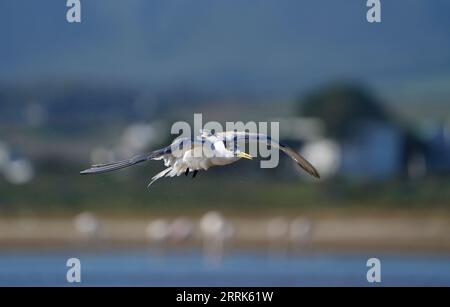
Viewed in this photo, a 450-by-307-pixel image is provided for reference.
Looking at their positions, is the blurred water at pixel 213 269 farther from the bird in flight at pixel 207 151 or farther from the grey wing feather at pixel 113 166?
the grey wing feather at pixel 113 166

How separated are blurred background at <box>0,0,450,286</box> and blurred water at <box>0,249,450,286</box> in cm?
7

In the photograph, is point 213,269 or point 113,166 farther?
point 213,269

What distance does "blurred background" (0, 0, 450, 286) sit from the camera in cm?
2838

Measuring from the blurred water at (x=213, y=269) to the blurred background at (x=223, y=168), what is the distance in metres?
0.07

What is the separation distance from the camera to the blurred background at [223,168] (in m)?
28.4

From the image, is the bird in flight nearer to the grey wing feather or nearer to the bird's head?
the bird's head

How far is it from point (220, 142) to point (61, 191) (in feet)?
66.7

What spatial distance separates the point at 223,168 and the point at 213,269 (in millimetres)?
9246

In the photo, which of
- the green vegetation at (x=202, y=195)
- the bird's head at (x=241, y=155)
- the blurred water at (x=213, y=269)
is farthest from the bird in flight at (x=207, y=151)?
the green vegetation at (x=202, y=195)

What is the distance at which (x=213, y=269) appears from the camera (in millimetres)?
26125

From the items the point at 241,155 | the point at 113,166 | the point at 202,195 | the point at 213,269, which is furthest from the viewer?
the point at 202,195

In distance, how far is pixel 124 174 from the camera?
35.0 meters

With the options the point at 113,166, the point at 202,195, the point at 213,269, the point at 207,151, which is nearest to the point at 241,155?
the point at 207,151

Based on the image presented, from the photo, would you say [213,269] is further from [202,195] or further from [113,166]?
[113,166]
